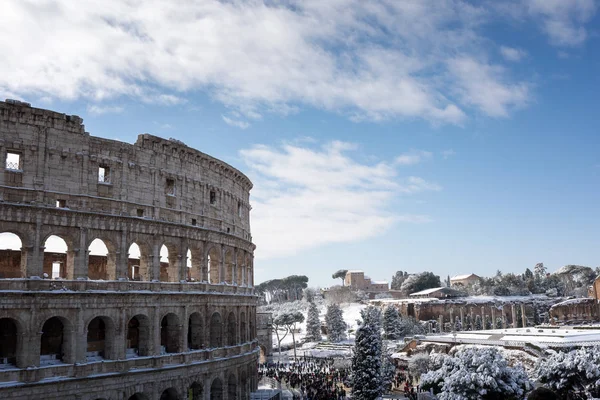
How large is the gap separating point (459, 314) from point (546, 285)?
28813 mm

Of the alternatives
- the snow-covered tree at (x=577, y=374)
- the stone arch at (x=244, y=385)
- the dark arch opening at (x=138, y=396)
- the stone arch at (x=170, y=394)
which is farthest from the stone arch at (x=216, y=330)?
the snow-covered tree at (x=577, y=374)

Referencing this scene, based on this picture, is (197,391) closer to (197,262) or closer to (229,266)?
(197,262)

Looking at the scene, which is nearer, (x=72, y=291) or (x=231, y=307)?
(x=72, y=291)

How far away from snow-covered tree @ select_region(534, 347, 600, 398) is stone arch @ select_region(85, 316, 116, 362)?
2149cm

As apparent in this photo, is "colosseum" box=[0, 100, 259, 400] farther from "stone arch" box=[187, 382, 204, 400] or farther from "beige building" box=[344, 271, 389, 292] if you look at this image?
"beige building" box=[344, 271, 389, 292]

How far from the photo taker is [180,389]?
26.2 metres

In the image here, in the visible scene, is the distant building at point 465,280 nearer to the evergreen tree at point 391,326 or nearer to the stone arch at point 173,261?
the evergreen tree at point 391,326

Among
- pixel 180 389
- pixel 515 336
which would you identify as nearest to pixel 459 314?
pixel 515 336

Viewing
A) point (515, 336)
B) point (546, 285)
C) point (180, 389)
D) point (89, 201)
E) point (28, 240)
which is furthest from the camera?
point (546, 285)

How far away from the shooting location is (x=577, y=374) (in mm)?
25562

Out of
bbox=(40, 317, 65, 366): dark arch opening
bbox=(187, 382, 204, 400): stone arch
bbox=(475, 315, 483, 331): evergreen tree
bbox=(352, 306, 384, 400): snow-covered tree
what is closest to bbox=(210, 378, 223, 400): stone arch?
bbox=(187, 382, 204, 400): stone arch

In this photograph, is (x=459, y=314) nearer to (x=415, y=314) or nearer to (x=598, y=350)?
(x=415, y=314)

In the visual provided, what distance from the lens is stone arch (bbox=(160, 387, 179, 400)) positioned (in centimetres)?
2633

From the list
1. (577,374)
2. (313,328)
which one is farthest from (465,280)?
(577,374)
